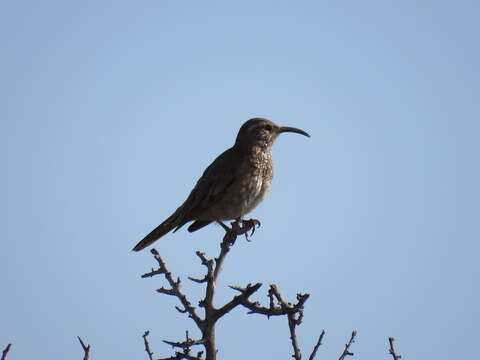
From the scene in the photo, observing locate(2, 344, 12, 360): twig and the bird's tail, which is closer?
locate(2, 344, 12, 360): twig

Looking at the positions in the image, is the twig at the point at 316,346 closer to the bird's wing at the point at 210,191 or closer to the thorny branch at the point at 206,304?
the thorny branch at the point at 206,304

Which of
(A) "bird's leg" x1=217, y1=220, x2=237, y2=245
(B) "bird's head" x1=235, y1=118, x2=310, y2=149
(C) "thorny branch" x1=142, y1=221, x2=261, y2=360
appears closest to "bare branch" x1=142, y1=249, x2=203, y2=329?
(C) "thorny branch" x1=142, y1=221, x2=261, y2=360

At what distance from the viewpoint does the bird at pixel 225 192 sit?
7.87m

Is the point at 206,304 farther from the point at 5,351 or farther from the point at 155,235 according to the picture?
the point at 155,235

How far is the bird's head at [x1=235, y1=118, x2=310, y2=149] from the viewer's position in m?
8.55

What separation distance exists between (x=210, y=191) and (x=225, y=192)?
186 millimetres

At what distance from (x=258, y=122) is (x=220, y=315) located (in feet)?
14.6

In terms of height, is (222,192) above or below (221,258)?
above

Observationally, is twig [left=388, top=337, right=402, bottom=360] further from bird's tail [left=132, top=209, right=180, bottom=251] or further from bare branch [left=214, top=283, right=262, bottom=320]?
bird's tail [left=132, top=209, right=180, bottom=251]

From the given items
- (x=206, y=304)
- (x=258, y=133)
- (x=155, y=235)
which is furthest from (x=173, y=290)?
(x=258, y=133)

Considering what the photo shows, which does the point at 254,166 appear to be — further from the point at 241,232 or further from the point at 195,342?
the point at 195,342

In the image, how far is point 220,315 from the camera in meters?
4.68

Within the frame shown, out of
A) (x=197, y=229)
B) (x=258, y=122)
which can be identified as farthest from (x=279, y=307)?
(x=258, y=122)

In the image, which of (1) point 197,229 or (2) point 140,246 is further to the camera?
(1) point 197,229
